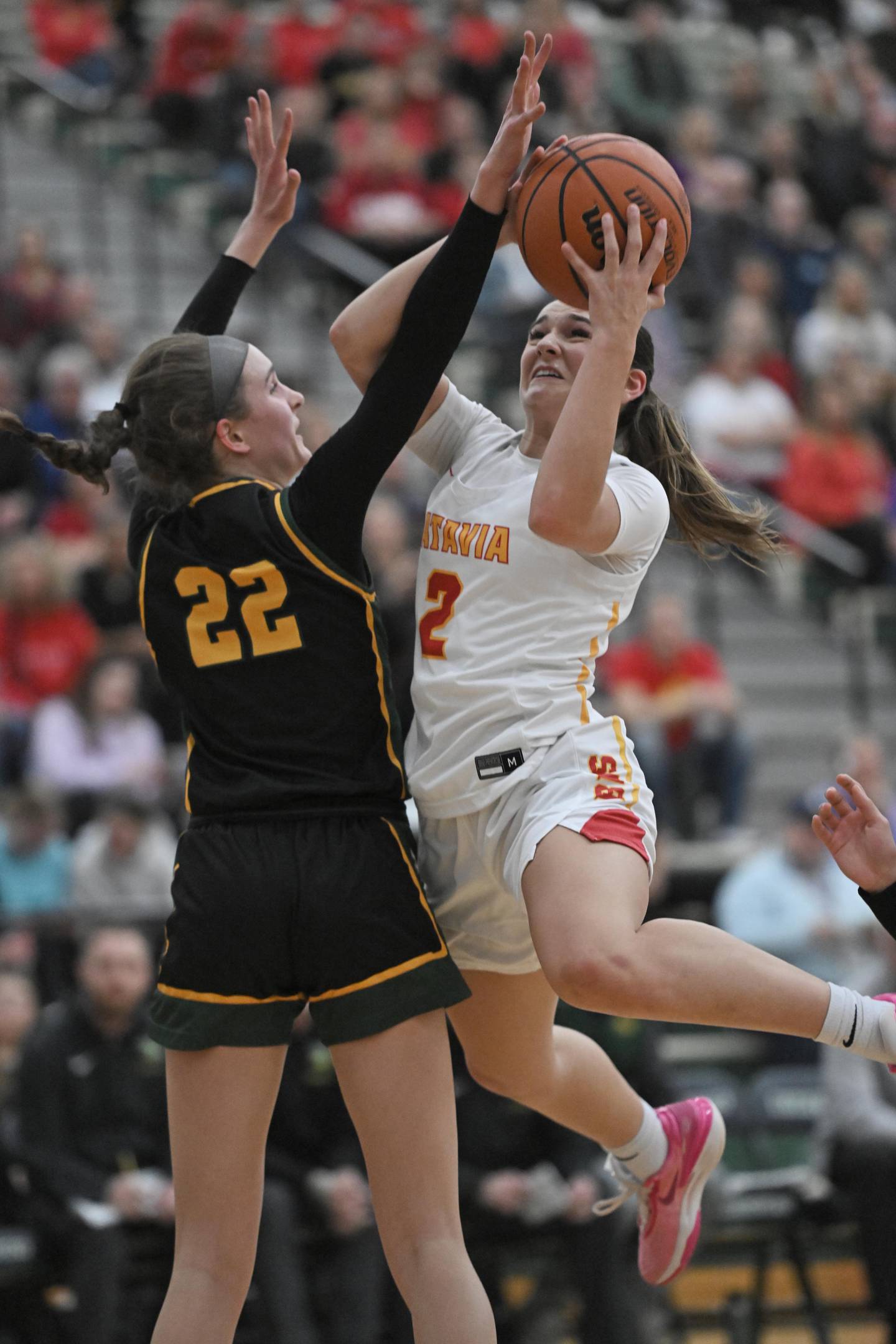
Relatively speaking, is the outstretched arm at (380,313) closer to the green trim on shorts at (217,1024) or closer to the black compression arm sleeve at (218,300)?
the black compression arm sleeve at (218,300)

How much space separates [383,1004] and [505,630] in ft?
2.46

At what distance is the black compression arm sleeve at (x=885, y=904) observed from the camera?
362 cm

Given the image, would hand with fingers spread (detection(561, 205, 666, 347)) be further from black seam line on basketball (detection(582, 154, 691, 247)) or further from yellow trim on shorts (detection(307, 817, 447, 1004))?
yellow trim on shorts (detection(307, 817, 447, 1004))

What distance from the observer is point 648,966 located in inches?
Answer: 130

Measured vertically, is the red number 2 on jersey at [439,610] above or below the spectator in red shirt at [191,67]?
above

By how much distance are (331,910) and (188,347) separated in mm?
1081

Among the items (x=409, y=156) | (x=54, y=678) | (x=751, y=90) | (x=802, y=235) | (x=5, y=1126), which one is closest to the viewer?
(x=5, y=1126)

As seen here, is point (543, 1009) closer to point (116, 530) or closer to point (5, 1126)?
point (5, 1126)

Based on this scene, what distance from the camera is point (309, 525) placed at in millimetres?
3402

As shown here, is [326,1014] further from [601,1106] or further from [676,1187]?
[676,1187]

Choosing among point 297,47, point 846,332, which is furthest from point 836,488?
point 297,47

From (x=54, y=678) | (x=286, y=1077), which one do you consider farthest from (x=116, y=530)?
(x=286, y=1077)

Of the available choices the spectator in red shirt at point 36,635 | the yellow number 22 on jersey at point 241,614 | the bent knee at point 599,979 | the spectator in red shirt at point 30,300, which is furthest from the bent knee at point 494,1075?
the spectator in red shirt at point 30,300

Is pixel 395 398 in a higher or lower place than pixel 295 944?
higher
